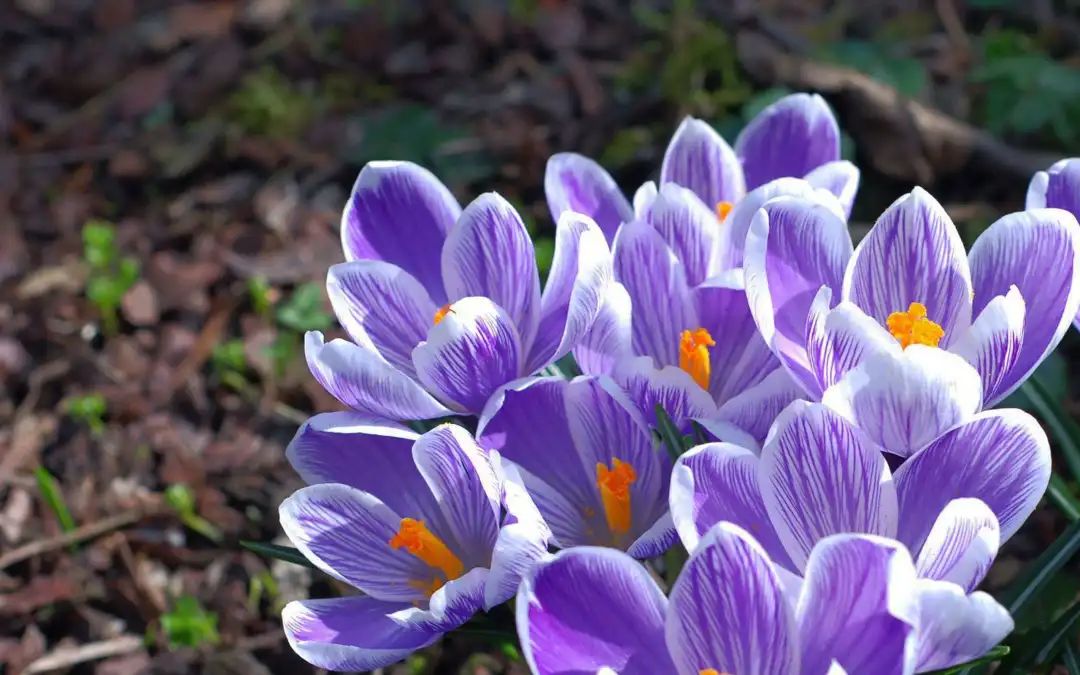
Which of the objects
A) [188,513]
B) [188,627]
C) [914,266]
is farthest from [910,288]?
[188,513]

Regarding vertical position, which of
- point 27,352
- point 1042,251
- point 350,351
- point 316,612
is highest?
point 1042,251

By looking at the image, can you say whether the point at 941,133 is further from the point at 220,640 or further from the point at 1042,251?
the point at 220,640

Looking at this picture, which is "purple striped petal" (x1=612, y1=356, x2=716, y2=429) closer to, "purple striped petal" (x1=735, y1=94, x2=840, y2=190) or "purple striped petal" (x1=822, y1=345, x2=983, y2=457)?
"purple striped petal" (x1=822, y1=345, x2=983, y2=457)

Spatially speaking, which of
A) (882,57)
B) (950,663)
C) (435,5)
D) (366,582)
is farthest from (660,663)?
(435,5)

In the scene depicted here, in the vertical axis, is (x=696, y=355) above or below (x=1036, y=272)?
below

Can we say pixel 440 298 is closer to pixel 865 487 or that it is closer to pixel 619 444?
pixel 619 444

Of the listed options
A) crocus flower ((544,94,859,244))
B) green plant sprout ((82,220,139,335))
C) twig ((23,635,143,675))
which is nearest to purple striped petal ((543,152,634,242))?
crocus flower ((544,94,859,244))

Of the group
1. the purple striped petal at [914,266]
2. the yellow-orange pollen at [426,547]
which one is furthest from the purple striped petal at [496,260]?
the purple striped petal at [914,266]
